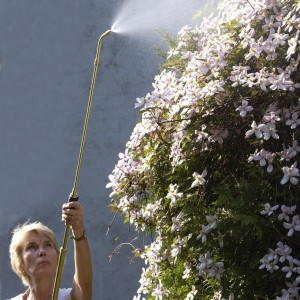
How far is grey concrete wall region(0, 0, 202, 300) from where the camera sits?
730 cm

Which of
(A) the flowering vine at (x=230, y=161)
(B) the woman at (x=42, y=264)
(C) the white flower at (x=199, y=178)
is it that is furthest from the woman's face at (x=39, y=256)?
(C) the white flower at (x=199, y=178)

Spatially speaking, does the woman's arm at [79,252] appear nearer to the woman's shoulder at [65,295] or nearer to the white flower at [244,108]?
the woman's shoulder at [65,295]

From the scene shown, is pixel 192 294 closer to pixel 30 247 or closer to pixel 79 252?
pixel 79 252

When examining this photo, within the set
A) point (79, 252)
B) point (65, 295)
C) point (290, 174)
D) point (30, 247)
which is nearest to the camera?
point (290, 174)

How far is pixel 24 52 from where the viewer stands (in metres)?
7.60

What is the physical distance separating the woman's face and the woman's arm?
16 cm

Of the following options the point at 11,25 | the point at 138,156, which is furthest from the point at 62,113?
the point at 138,156

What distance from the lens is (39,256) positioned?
2865mm

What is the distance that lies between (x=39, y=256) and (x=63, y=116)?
15.4ft

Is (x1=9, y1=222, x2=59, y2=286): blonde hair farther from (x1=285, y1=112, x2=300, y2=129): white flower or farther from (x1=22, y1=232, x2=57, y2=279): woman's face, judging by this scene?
(x1=285, y1=112, x2=300, y2=129): white flower

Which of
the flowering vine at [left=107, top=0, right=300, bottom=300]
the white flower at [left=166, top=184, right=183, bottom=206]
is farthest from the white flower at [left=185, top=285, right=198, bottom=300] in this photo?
the white flower at [left=166, top=184, right=183, bottom=206]

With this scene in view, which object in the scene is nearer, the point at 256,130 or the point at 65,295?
the point at 256,130

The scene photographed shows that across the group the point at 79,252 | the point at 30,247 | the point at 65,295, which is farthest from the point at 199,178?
the point at 30,247

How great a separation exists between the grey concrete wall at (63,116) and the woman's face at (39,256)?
4224 millimetres
